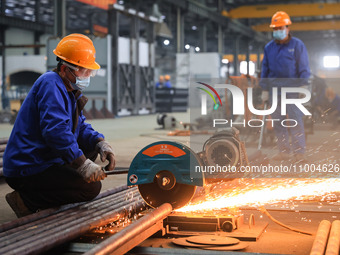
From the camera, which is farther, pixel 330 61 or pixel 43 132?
pixel 330 61

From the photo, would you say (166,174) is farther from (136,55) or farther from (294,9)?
(294,9)

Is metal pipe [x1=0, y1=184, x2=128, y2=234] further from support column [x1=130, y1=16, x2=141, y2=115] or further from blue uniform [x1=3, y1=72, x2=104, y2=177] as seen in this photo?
support column [x1=130, y1=16, x2=141, y2=115]

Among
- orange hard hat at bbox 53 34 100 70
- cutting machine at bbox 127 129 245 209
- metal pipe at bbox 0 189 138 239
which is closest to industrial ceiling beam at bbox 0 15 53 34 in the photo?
metal pipe at bbox 0 189 138 239

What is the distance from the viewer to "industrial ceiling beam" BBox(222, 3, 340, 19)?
26.9 metres

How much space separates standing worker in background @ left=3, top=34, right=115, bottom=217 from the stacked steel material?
168 mm

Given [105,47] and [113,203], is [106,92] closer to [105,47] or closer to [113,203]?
[105,47]

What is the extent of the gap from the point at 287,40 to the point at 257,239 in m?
4.43

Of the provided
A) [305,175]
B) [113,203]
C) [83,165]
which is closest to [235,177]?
[113,203]

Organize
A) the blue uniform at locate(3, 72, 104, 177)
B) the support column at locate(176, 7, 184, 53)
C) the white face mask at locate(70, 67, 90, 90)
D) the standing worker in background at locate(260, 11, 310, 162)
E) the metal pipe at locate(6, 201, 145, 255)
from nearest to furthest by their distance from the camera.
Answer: the metal pipe at locate(6, 201, 145, 255) < the blue uniform at locate(3, 72, 104, 177) < the white face mask at locate(70, 67, 90, 90) < the standing worker in background at locate(260, 11, 310, 162) < the support column at locate(176, 7, 184, 53)

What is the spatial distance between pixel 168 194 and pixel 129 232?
840mm

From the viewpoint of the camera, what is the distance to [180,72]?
79.2 ft

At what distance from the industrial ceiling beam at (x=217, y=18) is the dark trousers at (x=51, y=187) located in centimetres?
1924

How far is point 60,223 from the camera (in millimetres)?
3064

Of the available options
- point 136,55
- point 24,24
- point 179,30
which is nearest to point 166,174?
point 136,55
